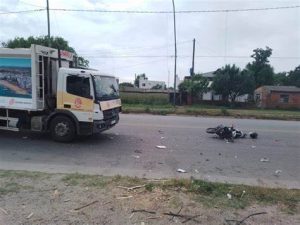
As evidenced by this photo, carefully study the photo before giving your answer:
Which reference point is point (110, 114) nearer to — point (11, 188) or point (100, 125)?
point (100, 125)

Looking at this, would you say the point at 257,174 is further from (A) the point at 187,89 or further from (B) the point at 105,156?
(A) the point at 187,89

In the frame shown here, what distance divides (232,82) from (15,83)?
37.8 metres

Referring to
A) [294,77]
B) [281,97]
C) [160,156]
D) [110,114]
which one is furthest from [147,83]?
[160,156]

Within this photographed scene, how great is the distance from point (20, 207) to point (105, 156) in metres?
4.22

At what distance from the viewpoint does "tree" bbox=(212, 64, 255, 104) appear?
148 ft

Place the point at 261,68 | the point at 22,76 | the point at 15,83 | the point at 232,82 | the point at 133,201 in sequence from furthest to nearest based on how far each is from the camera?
the point at 261,68 < the point at 232,82 < the point at 15,83 < the point at 22,76 < the point at 133,201

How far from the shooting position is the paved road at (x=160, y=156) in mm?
7547

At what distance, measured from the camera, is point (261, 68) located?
71562 mm

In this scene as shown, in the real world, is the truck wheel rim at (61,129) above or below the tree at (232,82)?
below

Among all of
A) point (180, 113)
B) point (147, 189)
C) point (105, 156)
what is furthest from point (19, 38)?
point (147, 189)

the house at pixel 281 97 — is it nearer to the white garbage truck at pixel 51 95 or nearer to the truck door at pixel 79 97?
the white garbage truck at pixel 51 95

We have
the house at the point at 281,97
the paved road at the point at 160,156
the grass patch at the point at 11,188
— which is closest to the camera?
the grass patch at the point at 11,188

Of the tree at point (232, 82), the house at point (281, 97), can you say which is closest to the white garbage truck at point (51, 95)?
the tree at point (232, 82)

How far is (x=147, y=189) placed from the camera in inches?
226
